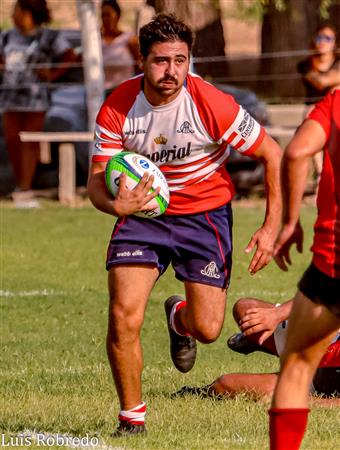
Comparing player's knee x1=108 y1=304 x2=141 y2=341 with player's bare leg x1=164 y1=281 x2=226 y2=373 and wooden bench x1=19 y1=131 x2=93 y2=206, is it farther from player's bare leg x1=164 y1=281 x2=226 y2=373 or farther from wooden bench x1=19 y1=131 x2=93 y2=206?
wooden bench x1=19 y1=131 x2=93 y2=206

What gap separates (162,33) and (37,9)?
30.2 ft

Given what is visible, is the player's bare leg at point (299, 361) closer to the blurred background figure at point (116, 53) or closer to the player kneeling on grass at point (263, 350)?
the player kneeling on grass at point (263, 350)

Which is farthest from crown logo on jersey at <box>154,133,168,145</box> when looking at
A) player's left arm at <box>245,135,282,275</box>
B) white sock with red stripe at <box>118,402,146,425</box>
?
white sock with red stripe at <box>118,402,146,425</box>

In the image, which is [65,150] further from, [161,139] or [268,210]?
[268,210]

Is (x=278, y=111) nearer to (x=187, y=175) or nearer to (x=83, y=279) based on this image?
(x=83, y=279)

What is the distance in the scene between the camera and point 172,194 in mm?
7297

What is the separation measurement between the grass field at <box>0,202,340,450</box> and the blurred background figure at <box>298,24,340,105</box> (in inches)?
71.9

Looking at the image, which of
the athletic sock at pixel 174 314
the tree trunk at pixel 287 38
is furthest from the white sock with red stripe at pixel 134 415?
the tree trunk at pixel 287 38

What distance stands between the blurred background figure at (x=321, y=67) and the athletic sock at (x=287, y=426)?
11.5 metres

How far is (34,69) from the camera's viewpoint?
16.7 m

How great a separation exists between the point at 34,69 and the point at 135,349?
1036cm

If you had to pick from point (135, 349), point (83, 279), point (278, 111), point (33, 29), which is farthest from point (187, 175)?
point (278, 111)

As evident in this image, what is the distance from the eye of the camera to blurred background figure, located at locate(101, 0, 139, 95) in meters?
17.2

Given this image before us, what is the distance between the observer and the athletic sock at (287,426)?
536cm
